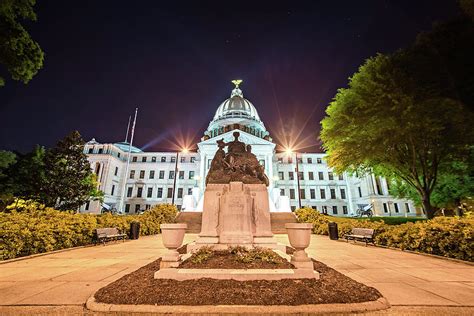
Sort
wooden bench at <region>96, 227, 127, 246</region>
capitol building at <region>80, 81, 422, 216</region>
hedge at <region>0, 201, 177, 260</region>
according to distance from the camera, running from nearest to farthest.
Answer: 1. hedge at <region>0, 201, 177, 260</region>
2. wooden bench at <region>96, 227, 127, 246</region>
3. capitol building at <region>80, 81, 422, 216</region>

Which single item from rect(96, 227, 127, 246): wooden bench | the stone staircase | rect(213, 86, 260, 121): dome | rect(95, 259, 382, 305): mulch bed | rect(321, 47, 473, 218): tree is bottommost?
rect(95, 259, 382, 305): mulch bed

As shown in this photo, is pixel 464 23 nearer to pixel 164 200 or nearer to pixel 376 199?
pixel 376 199

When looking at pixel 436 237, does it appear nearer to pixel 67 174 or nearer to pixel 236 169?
pixel 236 169

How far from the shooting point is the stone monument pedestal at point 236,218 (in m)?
7.83

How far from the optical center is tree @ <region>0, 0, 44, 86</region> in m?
9.01

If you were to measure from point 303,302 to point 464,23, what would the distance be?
1809 centimetres

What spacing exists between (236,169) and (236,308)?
6494mm

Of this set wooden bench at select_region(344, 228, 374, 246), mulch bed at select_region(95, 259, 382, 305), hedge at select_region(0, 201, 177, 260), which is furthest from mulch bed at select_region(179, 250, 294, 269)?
wooden bench at select_region(344, 228, 374, 246)

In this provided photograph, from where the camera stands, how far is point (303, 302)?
378 cm

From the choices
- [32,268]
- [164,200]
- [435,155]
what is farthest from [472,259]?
[164,200]

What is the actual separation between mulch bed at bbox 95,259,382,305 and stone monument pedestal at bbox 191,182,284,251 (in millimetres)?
3061

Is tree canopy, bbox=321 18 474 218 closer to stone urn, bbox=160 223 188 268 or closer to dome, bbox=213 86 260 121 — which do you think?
stone urn, bbox=160 223 188 268

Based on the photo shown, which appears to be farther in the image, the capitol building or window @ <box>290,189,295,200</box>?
window @ <box>290,189,295,200</box>

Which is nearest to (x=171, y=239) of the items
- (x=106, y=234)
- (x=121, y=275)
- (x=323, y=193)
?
(x=121, y=275)
